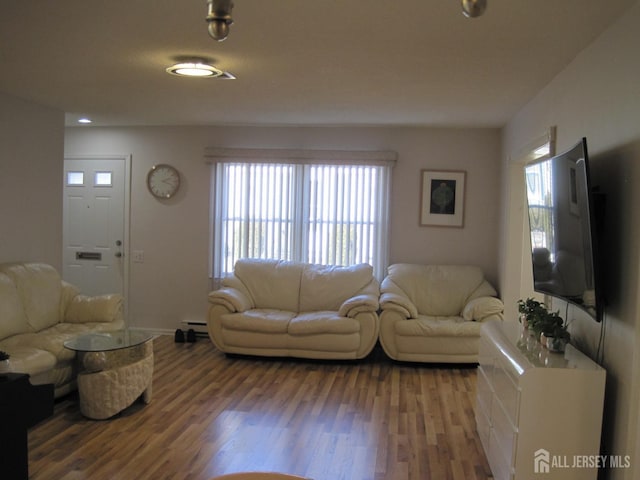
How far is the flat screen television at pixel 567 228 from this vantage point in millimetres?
2375

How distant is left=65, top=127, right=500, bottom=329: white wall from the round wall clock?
0.27 feet

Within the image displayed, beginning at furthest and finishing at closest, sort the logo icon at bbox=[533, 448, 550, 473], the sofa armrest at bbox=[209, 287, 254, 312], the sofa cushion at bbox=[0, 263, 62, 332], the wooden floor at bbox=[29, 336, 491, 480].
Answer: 1. the sofa armrest at bbox=[209, 287, 254, 312]
2. the sofa cushion at bbox=[0, 263, 62, 332]
3. the wooden floor at bbox=[29, 336, 491, 480]
4. the logo icon at bbox=[533, 448, 550, 473]

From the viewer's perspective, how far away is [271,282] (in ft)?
18.7

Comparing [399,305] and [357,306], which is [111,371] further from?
[399,305]

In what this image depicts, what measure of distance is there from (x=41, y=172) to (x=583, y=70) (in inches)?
179

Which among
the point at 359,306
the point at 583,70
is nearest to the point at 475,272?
the point at 359,306

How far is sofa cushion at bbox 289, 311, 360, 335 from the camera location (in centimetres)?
497

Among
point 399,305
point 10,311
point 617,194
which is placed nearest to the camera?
point 617,194

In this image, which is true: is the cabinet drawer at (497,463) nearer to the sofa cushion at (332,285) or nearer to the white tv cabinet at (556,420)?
the white tv cabinet at (556,420)

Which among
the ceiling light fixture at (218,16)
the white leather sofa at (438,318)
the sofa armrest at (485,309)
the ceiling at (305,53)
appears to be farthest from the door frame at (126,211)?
the ceiling light fixture at (218,16)

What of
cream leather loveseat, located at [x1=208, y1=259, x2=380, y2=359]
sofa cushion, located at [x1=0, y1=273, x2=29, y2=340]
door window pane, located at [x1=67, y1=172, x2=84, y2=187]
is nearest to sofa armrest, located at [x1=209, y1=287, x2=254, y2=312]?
cream leather loveseat, located at [x1=208, y1=259, x2=380, y2=359]

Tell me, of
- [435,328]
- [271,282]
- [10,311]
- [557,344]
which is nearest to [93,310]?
[10,311]

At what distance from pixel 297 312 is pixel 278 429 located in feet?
7.07

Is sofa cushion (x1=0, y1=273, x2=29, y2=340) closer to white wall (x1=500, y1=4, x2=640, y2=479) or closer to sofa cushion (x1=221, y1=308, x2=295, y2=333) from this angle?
sofa cushion (x1=221, y1=308, x2=295, y2=333)
